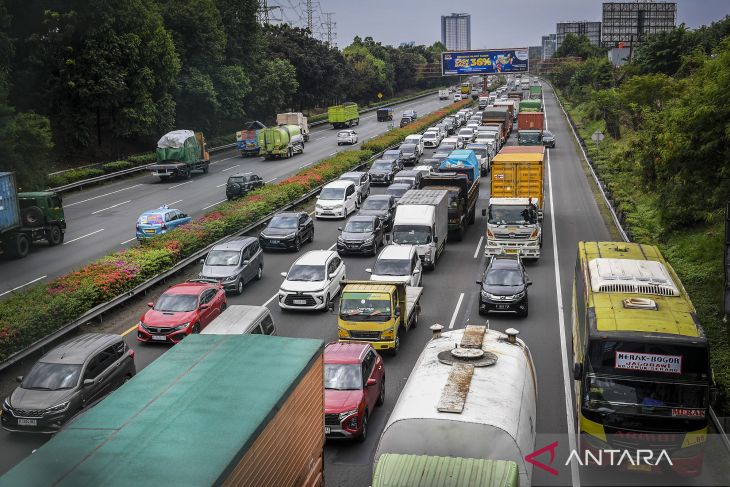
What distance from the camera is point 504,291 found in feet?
79.8

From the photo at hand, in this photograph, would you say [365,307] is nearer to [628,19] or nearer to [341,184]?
[341,184]

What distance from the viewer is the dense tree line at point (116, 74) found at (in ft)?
161

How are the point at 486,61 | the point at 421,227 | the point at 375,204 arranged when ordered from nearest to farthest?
the point at 421,227, the point at 375,204, the point at 486,61

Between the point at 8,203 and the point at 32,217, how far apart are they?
7.10ft

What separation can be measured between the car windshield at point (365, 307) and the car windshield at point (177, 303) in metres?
4.66

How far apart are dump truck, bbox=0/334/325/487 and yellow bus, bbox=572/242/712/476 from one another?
503 centimetres

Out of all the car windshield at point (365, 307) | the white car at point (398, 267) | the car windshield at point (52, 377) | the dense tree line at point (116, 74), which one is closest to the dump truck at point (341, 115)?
the dense tree line at point (116, 74)

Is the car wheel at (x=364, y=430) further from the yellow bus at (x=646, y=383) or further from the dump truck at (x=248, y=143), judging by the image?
the dump truck at (x=248, y=143)

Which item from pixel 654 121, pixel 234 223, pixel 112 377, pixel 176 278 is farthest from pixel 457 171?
pixel 112 377

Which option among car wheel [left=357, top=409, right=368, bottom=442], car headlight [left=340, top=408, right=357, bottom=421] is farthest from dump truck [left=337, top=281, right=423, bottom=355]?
car headlight [left=340, top=408, right=357, bottom=421]

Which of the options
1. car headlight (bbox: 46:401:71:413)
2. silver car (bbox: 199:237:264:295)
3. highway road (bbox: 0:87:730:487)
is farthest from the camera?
silver car (bbox: 199:237:264:295)

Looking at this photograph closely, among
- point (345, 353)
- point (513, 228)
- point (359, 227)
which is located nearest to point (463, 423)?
point (345, 353)

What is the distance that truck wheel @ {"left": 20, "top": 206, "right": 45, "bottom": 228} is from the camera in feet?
115

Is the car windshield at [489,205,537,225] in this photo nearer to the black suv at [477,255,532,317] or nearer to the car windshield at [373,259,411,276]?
the black suv at [477,255,532,317]
